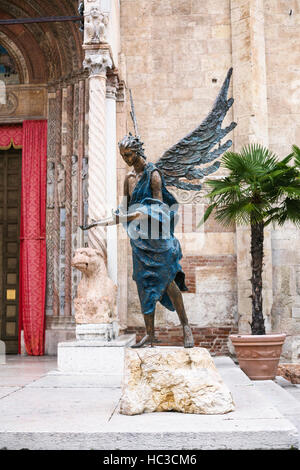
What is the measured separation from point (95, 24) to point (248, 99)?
126 inches

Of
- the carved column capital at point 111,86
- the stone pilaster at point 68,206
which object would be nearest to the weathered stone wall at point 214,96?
the carved column capital at point 111,86

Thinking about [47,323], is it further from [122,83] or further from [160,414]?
[160,414]

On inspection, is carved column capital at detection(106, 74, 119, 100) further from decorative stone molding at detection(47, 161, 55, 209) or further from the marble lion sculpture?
the marble lion sculpture

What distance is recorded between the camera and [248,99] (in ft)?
32.7

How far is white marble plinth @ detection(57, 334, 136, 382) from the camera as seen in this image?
7168 millimetres

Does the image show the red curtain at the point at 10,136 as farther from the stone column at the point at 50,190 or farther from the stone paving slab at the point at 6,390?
the stone paving slab at the point at 6,390

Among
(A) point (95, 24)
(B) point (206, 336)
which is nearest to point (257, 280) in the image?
(B) point (206, 336)

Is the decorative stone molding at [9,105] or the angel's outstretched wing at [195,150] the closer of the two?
the angel's outstretched wing at [195,150]

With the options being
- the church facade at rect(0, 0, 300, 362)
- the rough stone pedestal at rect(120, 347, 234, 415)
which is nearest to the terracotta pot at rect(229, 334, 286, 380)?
the church facade at rect(0, 0, 300, 362)

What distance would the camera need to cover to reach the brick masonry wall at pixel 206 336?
971 centimetres

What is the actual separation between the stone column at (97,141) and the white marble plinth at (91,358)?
166cm

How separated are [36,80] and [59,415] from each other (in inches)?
347
